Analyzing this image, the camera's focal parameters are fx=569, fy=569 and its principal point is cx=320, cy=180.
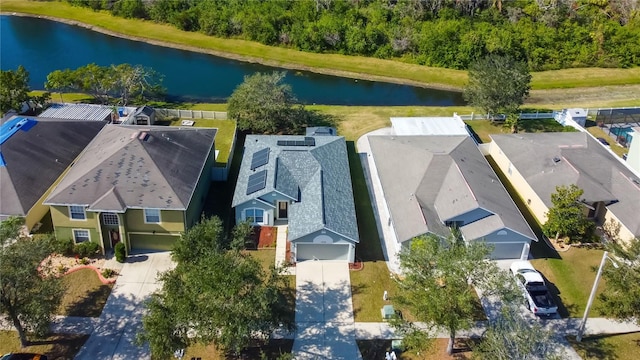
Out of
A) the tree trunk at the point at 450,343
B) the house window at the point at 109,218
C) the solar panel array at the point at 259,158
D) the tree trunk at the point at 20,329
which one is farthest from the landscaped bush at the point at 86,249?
the tree trunk at the point at 450,343

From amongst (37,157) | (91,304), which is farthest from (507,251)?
(37,157)

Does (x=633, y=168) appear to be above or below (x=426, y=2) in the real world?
below

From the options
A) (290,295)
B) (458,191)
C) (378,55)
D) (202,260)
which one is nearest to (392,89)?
(378,55)

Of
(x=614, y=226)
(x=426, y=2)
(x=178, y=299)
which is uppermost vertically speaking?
(x=426, y=2)

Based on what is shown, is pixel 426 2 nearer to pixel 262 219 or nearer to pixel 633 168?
pixel 633 168

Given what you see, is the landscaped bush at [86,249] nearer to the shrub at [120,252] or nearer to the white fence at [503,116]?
the shrub at [120,252]

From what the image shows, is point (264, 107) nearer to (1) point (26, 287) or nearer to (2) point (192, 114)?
(2) point (192, 114)
